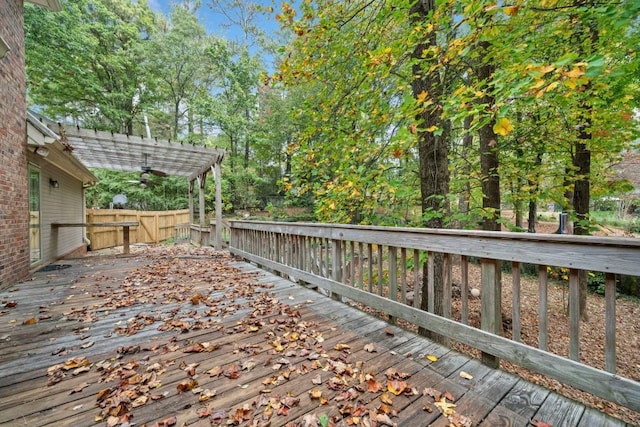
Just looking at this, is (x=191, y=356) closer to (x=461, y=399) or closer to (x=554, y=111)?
(x=461, y=399)

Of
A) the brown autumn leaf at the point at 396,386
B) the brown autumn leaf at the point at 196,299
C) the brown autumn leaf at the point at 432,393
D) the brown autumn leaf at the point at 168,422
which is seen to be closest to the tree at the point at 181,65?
the brown autumn leaf at the point at 196,299

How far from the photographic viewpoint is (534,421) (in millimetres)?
1439

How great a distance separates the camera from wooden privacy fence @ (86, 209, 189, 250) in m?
10.6

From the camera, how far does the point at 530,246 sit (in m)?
1.69

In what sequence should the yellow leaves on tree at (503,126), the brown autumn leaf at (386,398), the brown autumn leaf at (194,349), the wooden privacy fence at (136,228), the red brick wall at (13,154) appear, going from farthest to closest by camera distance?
the wooden privacy fence at (136,228), the red brick wall at (13,154), the brown autumn leaf at (194,349), the yellow leaves on tree at (503,126), the brown autumn leaf at (386,398)

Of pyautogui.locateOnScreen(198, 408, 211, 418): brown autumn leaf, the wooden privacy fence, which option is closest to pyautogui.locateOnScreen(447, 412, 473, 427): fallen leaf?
pyautogui.locateOnScreen(198, 408, 211, 418): brown autumn leaf

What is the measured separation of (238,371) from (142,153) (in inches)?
310

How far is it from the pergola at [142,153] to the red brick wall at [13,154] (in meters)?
1.26

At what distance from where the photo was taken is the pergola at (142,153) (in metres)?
6.09

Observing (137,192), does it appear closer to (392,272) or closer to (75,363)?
(75,363)

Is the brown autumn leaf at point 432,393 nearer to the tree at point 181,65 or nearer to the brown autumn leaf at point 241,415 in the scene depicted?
the brown autumn leaf at point 241,415

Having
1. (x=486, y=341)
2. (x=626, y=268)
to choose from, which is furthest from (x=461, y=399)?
(x=626, y=268)

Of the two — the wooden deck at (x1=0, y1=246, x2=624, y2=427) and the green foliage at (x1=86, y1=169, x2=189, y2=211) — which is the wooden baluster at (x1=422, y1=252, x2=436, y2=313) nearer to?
the wooden deck at (x1=0, y1=246, x2=624, y2=427)

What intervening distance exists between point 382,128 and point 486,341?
3.15 meters
